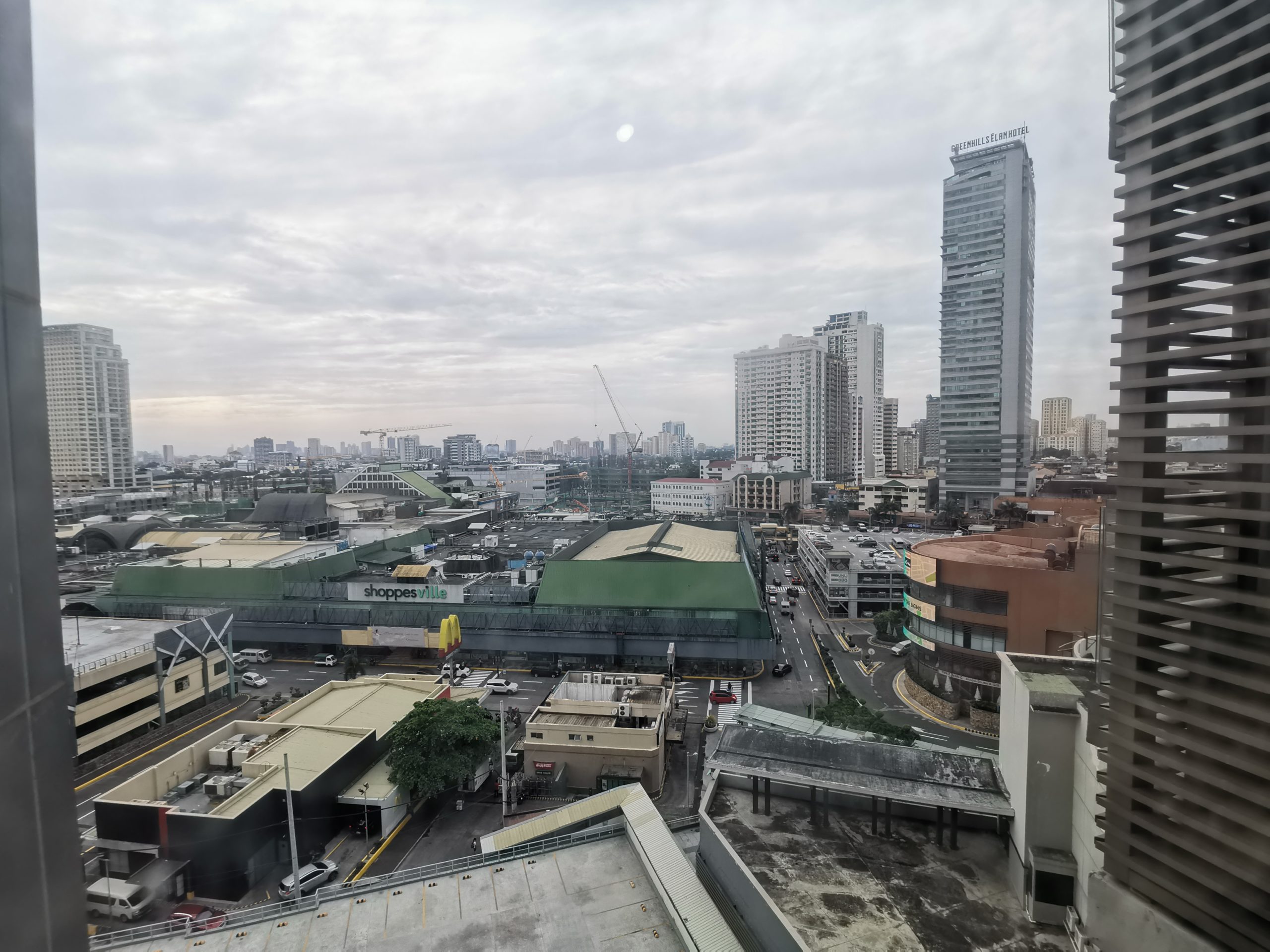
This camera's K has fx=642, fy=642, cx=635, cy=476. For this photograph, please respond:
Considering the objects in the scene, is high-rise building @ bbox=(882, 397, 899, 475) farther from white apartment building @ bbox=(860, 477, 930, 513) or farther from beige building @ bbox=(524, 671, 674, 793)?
beige building @ bbox=(524, 671, 674, 793)

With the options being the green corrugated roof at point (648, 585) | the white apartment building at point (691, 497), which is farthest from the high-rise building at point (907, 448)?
the green corrugated roof at point (648, 585)

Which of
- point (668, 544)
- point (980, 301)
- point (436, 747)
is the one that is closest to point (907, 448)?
point (980, 301)

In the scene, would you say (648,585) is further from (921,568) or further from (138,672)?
(138,672)

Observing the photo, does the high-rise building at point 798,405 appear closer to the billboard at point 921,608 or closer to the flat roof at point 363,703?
the billboard at point 921,608

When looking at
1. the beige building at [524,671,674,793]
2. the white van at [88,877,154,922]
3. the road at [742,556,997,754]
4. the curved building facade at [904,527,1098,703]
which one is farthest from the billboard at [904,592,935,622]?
the white van at [88,877,154,922]

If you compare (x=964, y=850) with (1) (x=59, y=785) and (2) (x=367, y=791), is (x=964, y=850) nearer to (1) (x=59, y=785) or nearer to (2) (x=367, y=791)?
(1) (x=59, y=785)

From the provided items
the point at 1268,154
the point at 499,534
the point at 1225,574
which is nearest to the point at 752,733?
the point at 1225,574
